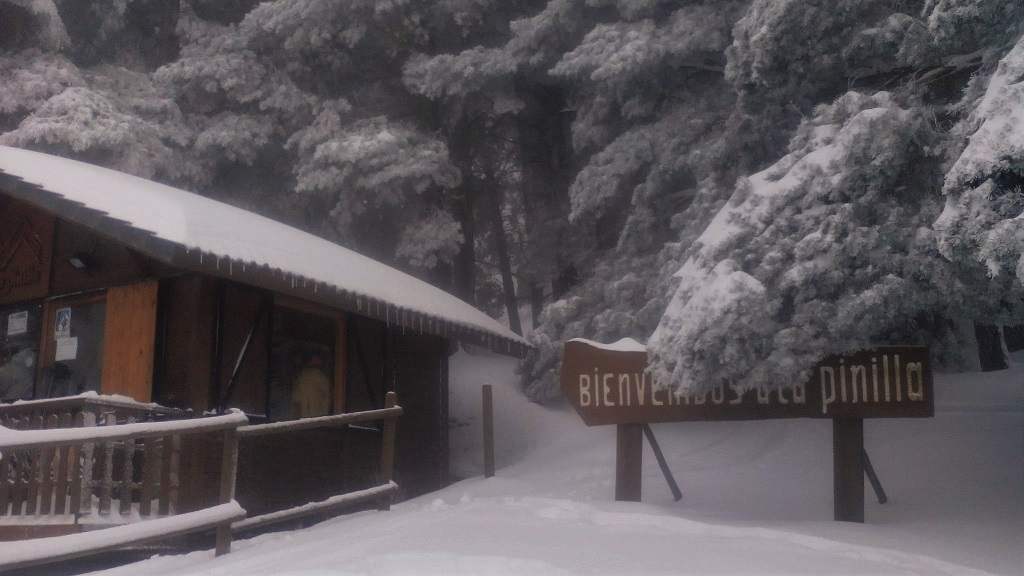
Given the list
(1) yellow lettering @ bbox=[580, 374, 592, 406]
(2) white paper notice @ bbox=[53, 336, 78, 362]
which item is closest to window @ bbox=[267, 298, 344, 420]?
(2) white paper notice @ bbox=[53, 336, 78, 362]

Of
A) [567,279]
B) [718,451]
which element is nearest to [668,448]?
[718,451]

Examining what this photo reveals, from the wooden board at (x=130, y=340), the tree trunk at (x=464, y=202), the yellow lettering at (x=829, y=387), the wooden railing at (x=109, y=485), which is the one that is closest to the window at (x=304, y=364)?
the wooden board at (x=130, y=340)

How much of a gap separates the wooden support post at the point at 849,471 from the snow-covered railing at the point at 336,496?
13.2 ft

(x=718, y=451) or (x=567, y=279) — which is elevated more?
(x=567, y=279)

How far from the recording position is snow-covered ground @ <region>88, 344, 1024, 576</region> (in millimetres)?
5781

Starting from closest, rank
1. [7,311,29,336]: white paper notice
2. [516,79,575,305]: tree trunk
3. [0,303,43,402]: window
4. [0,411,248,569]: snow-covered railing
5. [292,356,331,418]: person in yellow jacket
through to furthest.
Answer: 1. [0,411,248,569]: snow-covered railing
2. [0,303,43,402]: window
3. [7,311,29,336]: white paper notice
4. [292,356,331,418]: person in yellow jacket
5. [516,79,575,305]: tree trunk

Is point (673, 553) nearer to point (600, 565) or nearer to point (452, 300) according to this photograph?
point (600, 565)

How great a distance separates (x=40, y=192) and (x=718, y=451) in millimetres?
9131

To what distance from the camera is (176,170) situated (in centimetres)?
1777

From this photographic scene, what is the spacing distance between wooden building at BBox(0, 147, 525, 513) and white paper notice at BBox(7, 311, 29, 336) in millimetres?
16

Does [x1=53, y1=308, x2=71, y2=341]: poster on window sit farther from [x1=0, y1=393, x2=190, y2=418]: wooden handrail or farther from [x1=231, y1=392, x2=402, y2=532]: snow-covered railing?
[x1=231, y1=392, x2=402, y2=532]: snow-covered railing

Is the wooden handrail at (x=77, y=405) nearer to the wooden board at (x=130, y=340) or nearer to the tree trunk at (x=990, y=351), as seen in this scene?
the wooden board at (x=130, y=340)

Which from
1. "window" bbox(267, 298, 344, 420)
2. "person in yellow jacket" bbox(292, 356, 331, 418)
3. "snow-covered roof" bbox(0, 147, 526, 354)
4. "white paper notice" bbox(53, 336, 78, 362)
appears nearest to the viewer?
"snow-covered roof" bbox(0, 147, 526, 354)

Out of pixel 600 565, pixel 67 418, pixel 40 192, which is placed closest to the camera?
pixel 600 565
